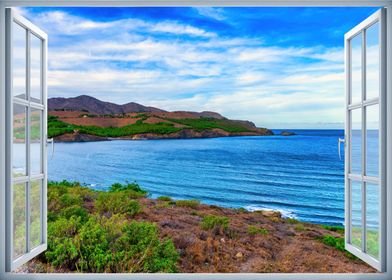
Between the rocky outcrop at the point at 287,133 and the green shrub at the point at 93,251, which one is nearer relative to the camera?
the green shrub at the point at 93,251

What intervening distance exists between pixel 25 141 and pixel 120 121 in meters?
6.38

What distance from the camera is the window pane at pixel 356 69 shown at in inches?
81.7

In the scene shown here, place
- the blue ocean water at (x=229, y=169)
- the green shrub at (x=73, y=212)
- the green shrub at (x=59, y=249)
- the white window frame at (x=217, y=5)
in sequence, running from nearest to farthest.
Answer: the white window frame at (x=217, y=5) < the green shrub at (x=59, y=249) < the green shrub at (x=73, y=212) < the blue ocean water at (x=229, y=169)

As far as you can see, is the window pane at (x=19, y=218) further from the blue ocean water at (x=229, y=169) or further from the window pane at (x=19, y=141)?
the blue ocean water at (x=229, y=169)

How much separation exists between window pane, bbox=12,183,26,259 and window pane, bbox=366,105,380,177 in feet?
5.45

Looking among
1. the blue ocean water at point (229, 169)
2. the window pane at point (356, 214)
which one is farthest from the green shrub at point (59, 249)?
the blue ocean water at point (229, 169)

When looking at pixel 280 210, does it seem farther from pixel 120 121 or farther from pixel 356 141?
pixel 356 141

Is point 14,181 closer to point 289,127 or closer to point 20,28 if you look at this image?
point 20,28

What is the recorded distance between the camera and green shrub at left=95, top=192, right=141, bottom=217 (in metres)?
4.70

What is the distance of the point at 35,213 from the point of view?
2.05 m

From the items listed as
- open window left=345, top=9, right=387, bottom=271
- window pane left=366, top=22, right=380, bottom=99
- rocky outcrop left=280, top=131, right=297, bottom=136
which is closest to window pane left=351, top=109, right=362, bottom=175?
open window left=345, top=9, right=387, bottom=271

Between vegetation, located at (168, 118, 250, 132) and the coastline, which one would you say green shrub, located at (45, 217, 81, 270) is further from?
vegetation, located at (168, 118, 250, 132)

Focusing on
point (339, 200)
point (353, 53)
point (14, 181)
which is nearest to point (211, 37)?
point (339, 200)

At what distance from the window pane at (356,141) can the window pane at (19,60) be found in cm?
166
